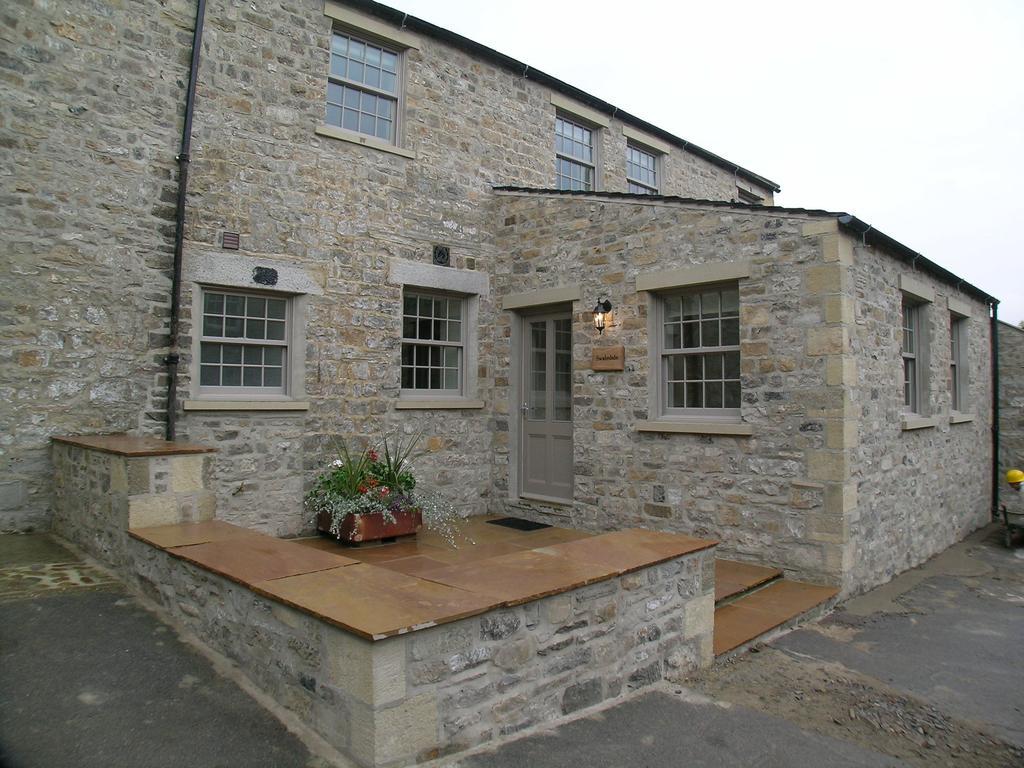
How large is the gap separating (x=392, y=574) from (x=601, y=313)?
458 centimetres

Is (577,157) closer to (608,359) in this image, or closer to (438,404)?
(608,359)

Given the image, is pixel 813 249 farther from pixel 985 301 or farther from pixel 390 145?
pixel 985 301

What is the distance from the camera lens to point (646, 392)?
7188 millimetres

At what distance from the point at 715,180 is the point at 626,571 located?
37.1 ft

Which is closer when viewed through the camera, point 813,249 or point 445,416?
point 813,249

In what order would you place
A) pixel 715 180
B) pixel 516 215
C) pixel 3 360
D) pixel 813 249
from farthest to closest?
pixel 715 180 → pixel 516 215 → pixel 813 249 → pixel 3 360

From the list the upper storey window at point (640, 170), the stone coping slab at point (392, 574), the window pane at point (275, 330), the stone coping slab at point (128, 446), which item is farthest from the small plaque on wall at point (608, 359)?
the upper storey window at point (640, 170)

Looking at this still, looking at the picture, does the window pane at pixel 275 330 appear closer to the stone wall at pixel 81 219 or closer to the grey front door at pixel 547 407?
the stone wall at pixel 81 219

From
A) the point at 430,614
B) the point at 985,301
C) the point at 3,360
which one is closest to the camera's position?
the point at 430,614

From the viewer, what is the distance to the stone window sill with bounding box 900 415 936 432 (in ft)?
23.8

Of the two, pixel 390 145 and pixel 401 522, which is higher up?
pixel 390 145

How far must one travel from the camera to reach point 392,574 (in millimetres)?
3621

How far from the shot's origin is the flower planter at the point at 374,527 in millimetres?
6418

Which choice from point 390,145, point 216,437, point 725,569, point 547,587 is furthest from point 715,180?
point 547,587
